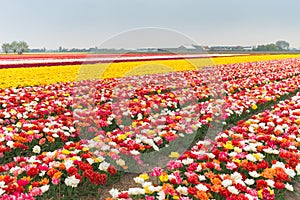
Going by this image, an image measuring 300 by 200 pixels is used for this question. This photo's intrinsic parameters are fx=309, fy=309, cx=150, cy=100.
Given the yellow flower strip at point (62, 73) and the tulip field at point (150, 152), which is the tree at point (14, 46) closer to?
the yellow flower strip at point (62, 73)

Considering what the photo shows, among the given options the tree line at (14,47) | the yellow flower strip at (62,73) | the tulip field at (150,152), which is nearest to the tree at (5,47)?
the tree line at (14,47)

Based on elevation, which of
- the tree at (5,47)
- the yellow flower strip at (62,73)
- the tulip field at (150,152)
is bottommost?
the tulip field at (150,152)

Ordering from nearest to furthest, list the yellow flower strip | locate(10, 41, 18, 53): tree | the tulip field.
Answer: the tulip field < the yellow flower strip < locate(10, 41, 18, 53): tree

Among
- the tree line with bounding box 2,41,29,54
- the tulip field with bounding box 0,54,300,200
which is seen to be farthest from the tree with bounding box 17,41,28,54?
the tulip field with bounding box 0,54,300,200

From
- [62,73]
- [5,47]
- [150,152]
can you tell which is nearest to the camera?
[150,152]

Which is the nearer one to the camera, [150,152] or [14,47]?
[150,152]

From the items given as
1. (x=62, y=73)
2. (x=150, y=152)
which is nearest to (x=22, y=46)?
(x=62, y=73)

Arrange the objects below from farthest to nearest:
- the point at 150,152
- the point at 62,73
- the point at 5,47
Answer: the point at 5,47 < the point at 62,73 < the point at 150,152

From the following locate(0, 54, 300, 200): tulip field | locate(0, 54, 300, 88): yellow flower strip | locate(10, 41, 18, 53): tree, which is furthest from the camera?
locate(10, 41, 18, 53): tree

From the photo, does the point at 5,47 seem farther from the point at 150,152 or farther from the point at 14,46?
the point at 150,152

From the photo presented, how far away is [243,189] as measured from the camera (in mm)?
3389

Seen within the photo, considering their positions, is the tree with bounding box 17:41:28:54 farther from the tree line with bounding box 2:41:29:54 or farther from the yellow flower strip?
the yellow flower strip

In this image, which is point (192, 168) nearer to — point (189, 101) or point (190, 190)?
point (190, 190)

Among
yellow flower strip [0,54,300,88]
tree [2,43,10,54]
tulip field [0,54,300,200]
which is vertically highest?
tree [2,43,10,54]
